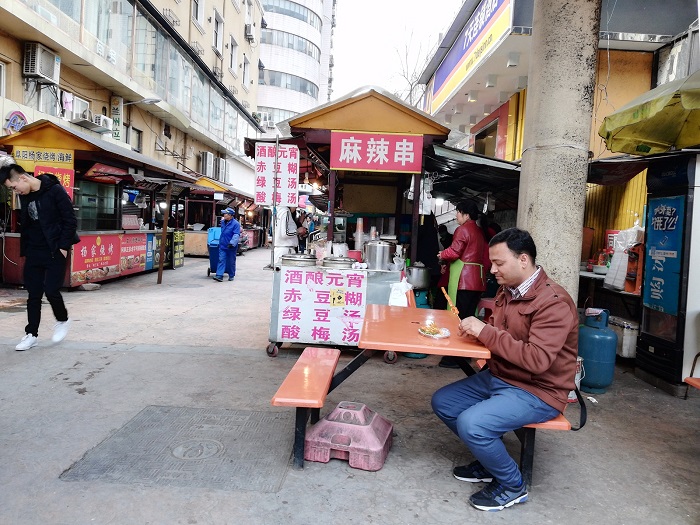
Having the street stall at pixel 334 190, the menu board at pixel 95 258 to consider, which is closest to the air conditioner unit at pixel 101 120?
the menu board at pixel 95 258

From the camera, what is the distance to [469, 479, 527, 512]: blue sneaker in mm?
2822

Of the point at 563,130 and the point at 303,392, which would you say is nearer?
the point at 303,392

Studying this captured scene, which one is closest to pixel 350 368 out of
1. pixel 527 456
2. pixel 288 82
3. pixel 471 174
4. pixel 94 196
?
pixel 527 456

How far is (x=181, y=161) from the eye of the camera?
22.3 m

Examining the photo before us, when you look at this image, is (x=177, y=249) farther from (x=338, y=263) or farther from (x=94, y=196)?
(x=338, y=263)

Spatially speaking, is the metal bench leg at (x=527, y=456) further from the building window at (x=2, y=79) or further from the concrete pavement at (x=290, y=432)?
the building window at (x=2, y=79)

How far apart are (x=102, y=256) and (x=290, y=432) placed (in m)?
8.90

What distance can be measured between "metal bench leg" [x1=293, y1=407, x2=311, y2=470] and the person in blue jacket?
10.0 meters

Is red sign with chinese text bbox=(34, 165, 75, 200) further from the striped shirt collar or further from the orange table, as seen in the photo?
the striped shirt collar

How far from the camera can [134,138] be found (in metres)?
17.7

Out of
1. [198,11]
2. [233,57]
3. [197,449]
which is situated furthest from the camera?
[233,57]

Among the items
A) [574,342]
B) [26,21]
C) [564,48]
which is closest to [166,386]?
[574,342]

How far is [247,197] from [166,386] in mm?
22984

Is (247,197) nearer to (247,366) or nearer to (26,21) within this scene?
(26,21)
